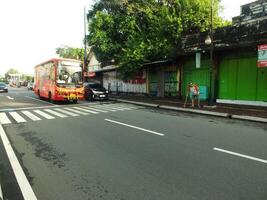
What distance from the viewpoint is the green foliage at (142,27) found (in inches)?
802

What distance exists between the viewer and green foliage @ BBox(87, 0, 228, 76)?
20.4 meters

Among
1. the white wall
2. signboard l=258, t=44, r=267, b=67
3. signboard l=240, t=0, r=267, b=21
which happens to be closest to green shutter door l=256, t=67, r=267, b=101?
signboard l=258, t=44, r=267, b=67

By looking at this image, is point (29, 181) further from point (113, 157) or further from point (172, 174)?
point (172, 174)

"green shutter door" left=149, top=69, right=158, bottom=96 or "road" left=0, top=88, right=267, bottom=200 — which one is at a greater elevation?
"green shutter door" left=149, top=69, right=158, bottom=96

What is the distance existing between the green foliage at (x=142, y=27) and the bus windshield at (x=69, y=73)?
4.42m

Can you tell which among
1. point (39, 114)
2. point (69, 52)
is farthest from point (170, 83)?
point (69, 52)

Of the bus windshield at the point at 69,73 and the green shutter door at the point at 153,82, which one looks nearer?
the bus windshield at the point at 69,73

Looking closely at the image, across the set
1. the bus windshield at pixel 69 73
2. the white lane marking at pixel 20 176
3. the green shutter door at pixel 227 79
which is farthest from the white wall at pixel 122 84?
the white lane marking at pixel 20 176

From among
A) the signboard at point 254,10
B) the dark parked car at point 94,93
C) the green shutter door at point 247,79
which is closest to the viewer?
the green shutter door at point 247,79

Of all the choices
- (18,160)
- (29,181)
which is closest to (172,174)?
(29,181)

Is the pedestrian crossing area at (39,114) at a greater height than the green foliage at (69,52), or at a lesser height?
lesser

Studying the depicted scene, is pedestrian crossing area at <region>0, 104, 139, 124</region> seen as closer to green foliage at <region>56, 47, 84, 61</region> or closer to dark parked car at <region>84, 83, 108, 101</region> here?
dark parked car at <region>84, 83, 108, 101</region>

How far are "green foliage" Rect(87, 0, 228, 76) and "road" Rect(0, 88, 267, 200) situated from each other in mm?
12217

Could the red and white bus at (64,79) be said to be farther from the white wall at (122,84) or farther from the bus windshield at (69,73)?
the white wall at (122,84)
